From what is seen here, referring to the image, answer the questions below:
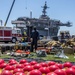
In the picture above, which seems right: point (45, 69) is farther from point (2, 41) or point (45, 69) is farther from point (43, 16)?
point (43, 16)

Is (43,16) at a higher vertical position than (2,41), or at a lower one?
higher

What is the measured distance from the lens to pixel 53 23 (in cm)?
9225

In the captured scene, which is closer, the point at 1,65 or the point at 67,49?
the point at 1,65

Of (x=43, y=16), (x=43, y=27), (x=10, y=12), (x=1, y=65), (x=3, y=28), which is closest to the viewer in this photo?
(x=1, y=65)

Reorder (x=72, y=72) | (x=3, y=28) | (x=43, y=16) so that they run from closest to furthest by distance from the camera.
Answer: (x=72, y=72) → (x=3, y=28) → (x=43, y=16)

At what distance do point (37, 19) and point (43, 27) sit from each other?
3787mm

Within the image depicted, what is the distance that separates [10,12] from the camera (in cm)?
3853

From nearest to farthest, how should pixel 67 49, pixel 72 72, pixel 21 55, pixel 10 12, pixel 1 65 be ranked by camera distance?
pixel 72 72
pixel 1 65
pixel 21 55
pixel 67 49
pixel 10 12

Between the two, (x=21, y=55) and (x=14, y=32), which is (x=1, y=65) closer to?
(x=21, y=55)

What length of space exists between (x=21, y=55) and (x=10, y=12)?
24460 mm

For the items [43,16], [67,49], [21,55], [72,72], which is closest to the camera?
[72,72]

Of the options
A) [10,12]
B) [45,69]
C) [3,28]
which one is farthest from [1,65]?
[10,12]

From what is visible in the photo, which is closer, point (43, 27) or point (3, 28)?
point (3, 28)

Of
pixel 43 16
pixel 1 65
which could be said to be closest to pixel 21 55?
pixel 1 65
